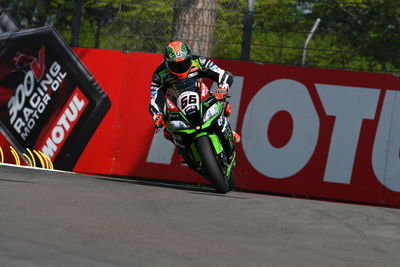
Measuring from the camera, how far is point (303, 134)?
10.8 meters

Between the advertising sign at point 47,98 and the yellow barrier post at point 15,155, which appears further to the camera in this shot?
the yellow barrier post at point 15,155

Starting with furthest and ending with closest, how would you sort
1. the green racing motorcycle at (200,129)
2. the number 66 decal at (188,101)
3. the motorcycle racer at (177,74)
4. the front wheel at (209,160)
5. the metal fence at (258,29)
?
the metal fence at (258,29)
the motorcycle racer at (177,74)
the number 66 decal at (188,101)
the green racing motorcycle at (200,129)
the front wheel at (209,160)

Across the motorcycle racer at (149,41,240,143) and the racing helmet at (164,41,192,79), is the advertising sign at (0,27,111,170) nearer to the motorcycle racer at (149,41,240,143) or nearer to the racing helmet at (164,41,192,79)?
the motorcycle racer at (149,41,240,143)

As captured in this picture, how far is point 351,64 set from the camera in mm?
11133

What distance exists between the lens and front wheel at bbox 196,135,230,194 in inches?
331

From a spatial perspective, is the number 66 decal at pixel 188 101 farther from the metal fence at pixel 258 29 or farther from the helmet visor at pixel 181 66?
the metal fence at pixel 258 29

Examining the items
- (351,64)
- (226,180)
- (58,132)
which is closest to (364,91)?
(351,64)

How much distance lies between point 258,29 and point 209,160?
3.70m

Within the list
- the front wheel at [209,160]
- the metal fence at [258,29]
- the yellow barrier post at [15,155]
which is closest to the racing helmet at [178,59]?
the front wheel at [209,160]

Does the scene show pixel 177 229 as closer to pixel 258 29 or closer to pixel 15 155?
pixel 258 29

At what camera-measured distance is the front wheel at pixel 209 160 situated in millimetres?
8414

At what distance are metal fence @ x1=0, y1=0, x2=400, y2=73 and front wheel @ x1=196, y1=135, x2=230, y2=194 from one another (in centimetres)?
313

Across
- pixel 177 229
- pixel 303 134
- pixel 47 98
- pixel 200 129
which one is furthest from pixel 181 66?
pixel 47 98

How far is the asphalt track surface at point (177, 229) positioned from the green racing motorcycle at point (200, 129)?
0.36 meters
